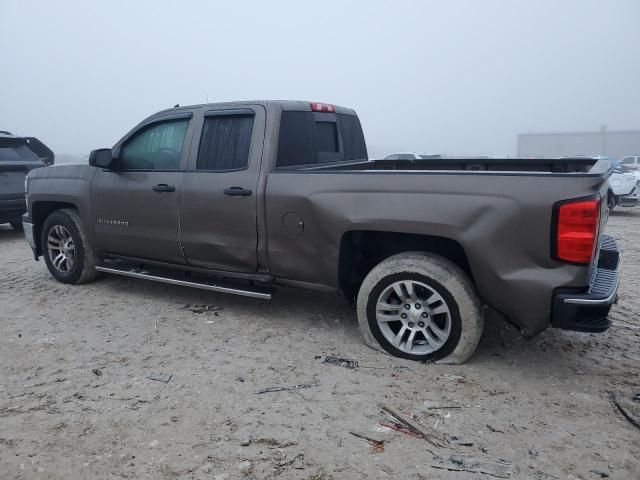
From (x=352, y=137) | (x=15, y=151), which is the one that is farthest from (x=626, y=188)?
(x=15, y=151)

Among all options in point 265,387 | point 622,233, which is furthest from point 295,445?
point 622,233

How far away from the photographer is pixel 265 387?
326 centimetres

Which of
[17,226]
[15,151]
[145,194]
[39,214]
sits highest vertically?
[15,151]

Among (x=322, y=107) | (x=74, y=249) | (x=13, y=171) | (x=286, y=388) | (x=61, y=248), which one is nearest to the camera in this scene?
(x=286, y=388)

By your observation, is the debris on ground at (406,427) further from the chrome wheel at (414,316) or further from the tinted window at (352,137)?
the tinted window at (352,137)

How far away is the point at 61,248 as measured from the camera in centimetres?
550

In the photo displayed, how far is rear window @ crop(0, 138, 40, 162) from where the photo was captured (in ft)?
28.3

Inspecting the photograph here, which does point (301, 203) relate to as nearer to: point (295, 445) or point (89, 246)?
point (295, 445)

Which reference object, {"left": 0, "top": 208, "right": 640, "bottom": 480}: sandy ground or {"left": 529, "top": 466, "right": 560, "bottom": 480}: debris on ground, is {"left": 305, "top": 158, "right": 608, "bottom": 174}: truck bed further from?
{"left": 529, "top": 466, "right": 560, "bottom": 480}: debris on ground

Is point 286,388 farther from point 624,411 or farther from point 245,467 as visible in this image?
point 624,411

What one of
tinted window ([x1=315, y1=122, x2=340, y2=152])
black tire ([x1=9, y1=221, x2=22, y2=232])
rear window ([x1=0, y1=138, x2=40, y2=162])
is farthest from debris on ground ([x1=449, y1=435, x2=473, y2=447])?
black tire ([x1=9, y1=221, x2=22, y2=232])

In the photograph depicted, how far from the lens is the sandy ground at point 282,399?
2.50 meters

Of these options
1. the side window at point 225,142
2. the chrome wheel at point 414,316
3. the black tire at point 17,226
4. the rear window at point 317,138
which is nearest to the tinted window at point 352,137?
the rear window at point 317,138

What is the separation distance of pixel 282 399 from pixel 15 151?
805 centimetres
